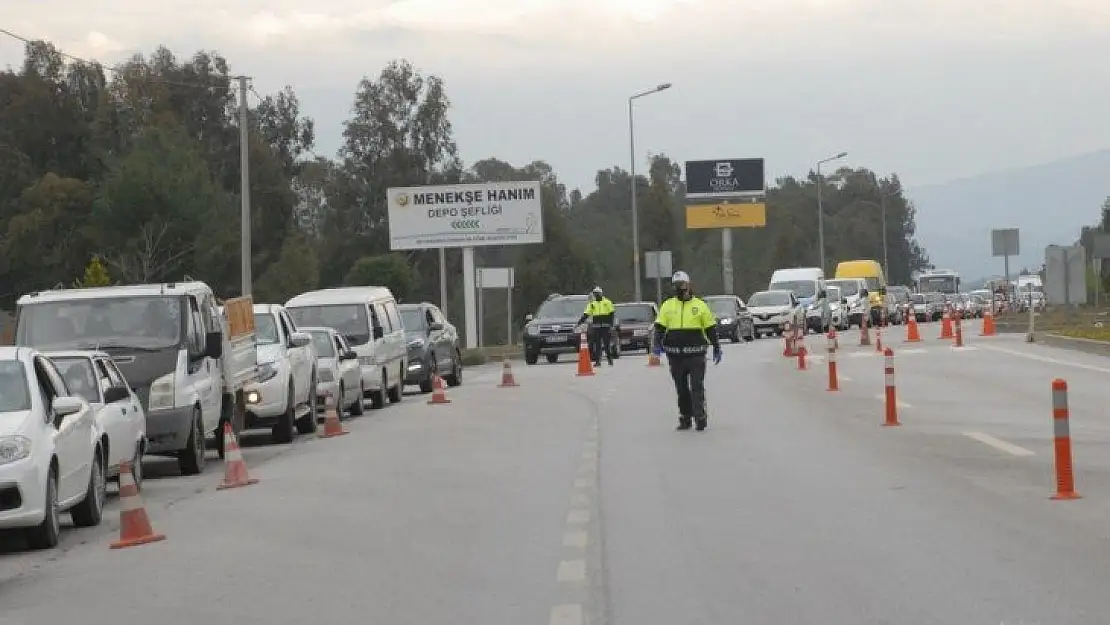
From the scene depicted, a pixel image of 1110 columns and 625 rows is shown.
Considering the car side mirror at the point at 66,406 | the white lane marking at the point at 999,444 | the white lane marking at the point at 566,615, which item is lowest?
the white lane marking at the point at 999,444

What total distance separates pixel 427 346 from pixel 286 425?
1151 centimetres

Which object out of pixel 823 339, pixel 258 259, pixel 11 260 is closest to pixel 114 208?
pixel 11 260

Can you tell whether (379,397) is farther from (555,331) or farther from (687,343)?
(555,331)

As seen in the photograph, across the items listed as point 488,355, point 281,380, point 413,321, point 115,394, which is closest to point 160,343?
point 281,380

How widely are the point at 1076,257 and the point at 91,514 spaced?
37.4 m

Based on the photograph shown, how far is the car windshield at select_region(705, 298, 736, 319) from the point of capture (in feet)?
182

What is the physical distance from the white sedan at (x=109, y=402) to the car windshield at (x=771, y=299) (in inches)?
1761

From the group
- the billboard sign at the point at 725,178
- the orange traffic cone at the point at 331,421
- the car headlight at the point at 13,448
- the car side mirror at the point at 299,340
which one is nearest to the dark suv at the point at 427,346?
the car side mirror at the point at 299,340

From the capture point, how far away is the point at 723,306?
55.8 metres

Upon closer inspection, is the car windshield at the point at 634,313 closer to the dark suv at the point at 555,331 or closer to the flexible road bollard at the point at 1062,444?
the dark suv at the point at 555,331

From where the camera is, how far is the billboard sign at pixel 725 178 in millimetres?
101625

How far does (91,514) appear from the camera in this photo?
47.8 feet

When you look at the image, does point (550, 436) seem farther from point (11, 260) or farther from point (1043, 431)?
point (11, 260)

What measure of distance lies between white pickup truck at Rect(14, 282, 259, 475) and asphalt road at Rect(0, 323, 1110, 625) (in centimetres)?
60
